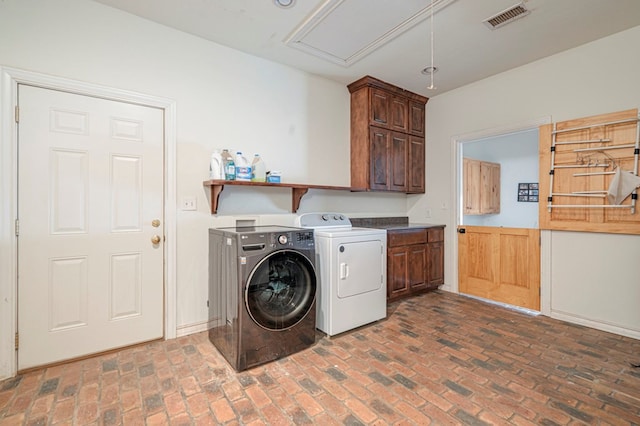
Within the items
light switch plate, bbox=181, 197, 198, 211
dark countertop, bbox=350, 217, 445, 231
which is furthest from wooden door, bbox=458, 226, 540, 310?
light switch plate, bbox=181, 197, 198, 211

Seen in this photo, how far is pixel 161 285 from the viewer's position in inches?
99.3

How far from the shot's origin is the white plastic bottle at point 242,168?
2.67m

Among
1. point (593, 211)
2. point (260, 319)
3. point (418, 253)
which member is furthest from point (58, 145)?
point (593, 211)

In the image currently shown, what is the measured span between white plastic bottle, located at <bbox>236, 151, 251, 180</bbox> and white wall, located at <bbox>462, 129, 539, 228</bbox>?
3.44 metres

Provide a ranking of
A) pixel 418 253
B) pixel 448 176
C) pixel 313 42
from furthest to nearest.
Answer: pixel 448 176 → pixel 418 253 → pixel 313 42

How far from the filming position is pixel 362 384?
6.21 feet

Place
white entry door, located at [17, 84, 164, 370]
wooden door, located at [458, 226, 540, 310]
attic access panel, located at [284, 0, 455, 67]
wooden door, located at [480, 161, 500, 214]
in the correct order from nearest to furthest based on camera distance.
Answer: white entry door, located at [17, 84, 164, 370] < attic access panel, located at [284, 0, 455, 67] < wooden door, located at [458, 226, 540, 310] < wooden door, located at [480, 161, 500, 214]

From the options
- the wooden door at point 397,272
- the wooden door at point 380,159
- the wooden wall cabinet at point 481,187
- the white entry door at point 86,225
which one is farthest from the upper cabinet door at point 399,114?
the white entry door at point 86,225

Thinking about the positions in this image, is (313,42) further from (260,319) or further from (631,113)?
(631,113)

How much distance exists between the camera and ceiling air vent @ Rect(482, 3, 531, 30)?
230 cm

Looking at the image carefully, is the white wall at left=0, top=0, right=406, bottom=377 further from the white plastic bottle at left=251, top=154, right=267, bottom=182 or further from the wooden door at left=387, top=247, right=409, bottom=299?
the wooden door at left=387, top=247, right=409, bottom=299

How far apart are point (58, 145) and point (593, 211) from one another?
4536mm

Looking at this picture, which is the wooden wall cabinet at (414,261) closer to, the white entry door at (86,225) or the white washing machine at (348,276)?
the white washing machine at (348,276)

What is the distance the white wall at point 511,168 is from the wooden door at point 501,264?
0.86m
